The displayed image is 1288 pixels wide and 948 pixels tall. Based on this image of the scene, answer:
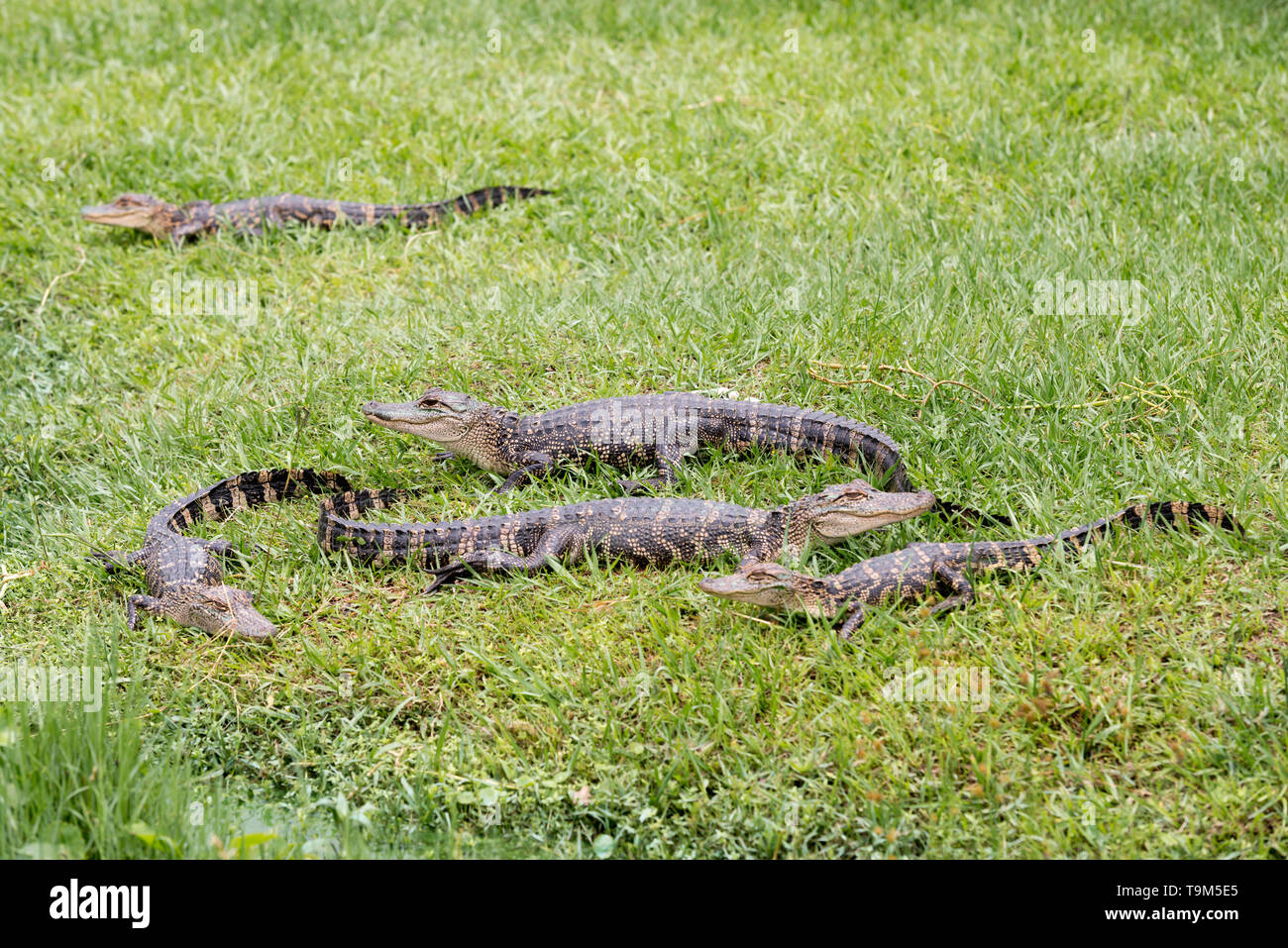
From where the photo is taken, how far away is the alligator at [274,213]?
27.3ft

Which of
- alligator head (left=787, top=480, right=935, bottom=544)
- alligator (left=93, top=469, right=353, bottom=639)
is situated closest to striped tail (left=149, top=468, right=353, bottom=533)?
alligator (left=93, top=469, right=353, bottom=639)

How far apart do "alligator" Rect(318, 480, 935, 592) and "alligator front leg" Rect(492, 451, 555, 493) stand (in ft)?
1.71

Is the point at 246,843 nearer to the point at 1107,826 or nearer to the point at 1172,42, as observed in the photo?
the point at 1107,826

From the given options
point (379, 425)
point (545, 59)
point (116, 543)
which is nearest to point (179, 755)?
point (116, 543)

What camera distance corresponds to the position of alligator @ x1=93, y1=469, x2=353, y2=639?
4719 mm

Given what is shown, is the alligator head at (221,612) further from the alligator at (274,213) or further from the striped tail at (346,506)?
the alligator at (274,213)

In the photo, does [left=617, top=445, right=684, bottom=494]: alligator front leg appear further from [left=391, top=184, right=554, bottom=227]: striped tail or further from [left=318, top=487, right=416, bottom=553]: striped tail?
[left=391, top=184, right=554, bottom=227]: striped tail

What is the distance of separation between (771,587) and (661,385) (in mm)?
2053

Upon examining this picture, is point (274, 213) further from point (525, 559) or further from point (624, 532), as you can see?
point (624, 532)

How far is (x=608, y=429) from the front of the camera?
5.54 m

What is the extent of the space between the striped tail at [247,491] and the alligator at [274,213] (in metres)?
3.35

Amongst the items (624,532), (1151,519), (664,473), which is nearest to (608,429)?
(664,473)

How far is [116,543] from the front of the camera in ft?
17.9
